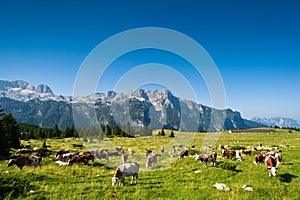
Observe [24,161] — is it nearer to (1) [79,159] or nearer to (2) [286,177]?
(1) [79,159]

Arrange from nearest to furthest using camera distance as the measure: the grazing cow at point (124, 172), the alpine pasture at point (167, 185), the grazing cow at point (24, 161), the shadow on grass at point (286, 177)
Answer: the alpine pasture at point (167, 185)
the shadow on grass at point (286, 177)
the grazing cow at point (124, 172)
the grazing cow at point (24, 161)

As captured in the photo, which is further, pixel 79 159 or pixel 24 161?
pixel 79 159

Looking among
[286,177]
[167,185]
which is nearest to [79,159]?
[167,185]

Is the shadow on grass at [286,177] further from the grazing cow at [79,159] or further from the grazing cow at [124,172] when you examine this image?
the grazing cow at [79,159]

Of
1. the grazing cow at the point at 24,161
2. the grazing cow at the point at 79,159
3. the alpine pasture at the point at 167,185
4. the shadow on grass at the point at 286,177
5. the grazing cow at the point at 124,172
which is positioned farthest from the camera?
the grazing cow at the point at 79,159

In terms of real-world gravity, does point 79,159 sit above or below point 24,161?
below

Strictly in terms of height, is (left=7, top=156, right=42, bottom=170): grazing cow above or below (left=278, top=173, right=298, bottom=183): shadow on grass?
above

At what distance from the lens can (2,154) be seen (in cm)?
3334

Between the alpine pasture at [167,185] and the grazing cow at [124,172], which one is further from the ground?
the grazing cow at [124,172]

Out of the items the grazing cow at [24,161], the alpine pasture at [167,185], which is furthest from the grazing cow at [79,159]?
the alpine pasture at [167,185]

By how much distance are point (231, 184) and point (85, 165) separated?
1570 centimetres

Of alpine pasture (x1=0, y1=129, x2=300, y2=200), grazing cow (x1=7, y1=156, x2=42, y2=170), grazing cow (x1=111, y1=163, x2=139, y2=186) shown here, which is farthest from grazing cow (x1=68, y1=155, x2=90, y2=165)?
grazing cow (x1=111, y1=163, x2=139, y2=186)

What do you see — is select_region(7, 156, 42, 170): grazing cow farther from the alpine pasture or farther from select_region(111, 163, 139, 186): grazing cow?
select_region(111, 163, 139, 186): grazing cow

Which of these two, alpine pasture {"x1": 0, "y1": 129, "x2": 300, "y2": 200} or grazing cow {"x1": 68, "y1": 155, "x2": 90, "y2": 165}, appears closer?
alpine pasture {"x1": 0, "y1": 129, "x2": 300, "y2": 200}
